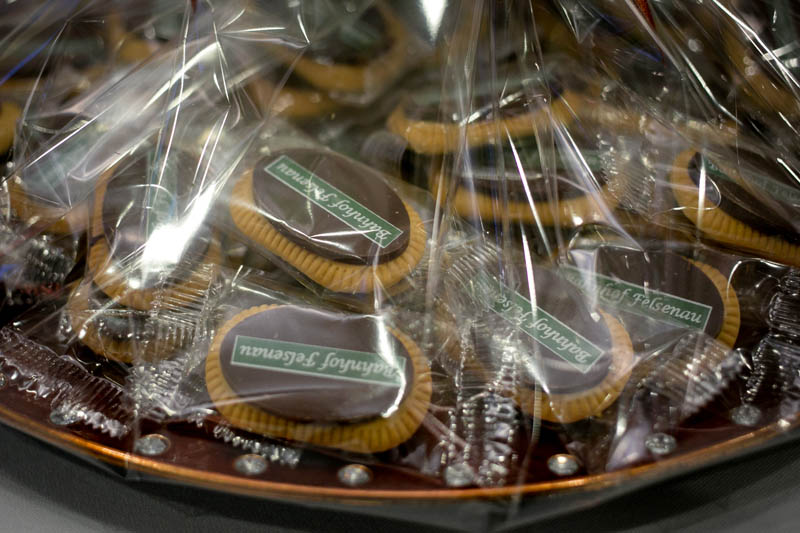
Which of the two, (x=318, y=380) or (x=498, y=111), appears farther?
(x=498, y=111)

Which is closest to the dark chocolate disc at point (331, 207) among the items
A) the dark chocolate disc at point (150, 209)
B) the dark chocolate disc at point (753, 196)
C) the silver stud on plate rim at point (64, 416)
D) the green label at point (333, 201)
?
the green label at point (333, 201)

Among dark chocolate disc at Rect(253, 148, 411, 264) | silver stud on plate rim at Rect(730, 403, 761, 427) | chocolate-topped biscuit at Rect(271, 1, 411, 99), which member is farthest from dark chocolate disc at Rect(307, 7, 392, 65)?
silver stud on plate rim at Rect(730, 403, 761, 427)

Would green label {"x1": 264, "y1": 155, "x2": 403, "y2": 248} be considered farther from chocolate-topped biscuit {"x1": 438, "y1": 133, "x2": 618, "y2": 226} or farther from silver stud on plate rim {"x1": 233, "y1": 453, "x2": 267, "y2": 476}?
silver stud on plate rim {"x1": 233, "y1": 453, "x2": 267, "y2": 476}

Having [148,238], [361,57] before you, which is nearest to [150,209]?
[148,238]

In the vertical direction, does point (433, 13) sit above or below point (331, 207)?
above

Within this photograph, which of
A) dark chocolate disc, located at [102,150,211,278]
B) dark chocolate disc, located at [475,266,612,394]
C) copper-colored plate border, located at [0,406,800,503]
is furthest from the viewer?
dark chocolate disc, located at [102,150,211,278]

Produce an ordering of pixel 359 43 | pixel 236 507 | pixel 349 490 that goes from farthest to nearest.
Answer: pixel 359 43 → pixel 236 507 → pixel 349 490

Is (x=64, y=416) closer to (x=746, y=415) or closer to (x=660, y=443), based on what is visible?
(x=660, y=443)

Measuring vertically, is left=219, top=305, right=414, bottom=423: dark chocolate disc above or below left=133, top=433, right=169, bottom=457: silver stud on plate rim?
above
